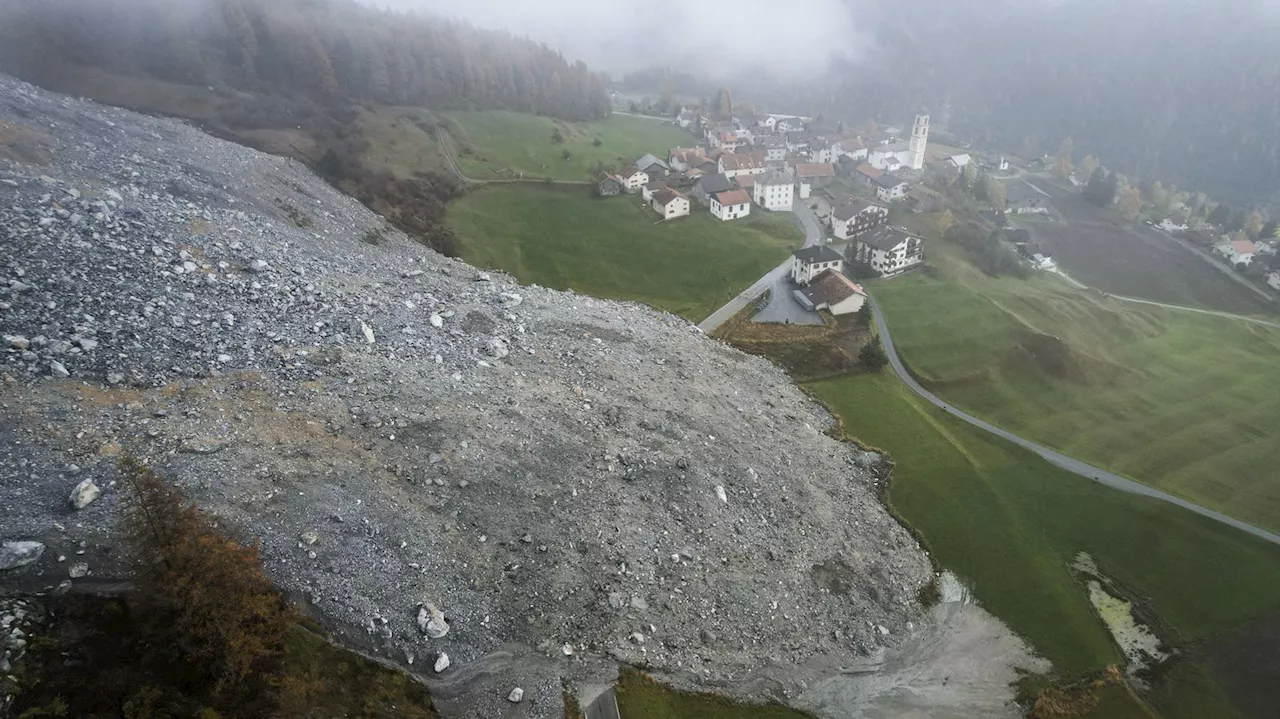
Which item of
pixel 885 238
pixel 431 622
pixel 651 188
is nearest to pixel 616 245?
pixel 651 188

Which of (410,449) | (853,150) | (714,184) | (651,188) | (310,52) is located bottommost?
(853,150)

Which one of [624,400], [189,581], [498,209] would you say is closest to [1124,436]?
[624,400]

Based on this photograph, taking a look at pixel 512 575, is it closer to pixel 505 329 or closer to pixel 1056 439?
pixel 505 329

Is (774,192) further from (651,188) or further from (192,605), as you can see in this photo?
(192,605)

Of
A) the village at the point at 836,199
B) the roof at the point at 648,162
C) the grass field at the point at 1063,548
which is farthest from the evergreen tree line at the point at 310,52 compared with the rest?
the grass field at the point at 1063,548

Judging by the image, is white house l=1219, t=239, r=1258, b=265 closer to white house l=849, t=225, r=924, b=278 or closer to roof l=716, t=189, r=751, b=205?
white house l=849, t=225, r=924, b=278
